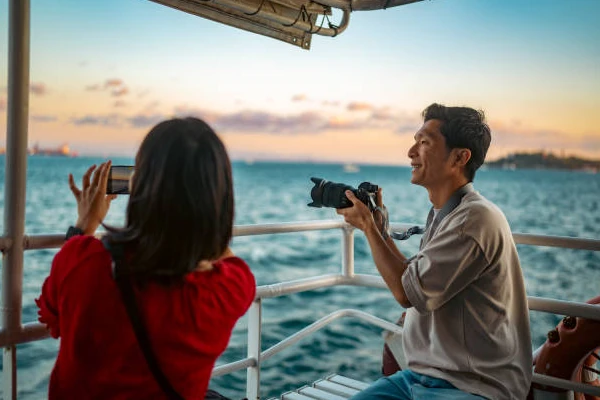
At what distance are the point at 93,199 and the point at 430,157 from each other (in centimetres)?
94

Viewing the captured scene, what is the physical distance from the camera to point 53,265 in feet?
3.32

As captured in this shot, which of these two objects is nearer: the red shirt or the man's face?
the red shirt

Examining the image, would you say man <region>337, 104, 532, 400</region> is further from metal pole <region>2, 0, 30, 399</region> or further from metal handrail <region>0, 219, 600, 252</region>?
metal pole <region>2, 0, 30, 399</region>

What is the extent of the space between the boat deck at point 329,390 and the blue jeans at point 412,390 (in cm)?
86

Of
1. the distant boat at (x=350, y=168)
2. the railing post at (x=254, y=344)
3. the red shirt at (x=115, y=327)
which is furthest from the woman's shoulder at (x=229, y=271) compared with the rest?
the distant boat at (x=350, y=168)

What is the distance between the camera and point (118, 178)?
1.37m

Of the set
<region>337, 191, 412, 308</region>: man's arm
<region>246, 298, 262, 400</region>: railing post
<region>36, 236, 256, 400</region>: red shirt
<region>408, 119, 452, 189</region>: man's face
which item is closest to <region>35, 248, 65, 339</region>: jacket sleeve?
<region>36, 236, 256, 400</region>: red shirt

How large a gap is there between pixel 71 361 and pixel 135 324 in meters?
0.15

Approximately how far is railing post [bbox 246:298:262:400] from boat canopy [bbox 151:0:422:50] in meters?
1.08

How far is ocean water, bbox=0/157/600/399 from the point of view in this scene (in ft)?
43.6

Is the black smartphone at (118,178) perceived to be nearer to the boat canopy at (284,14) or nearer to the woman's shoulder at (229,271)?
the woman's shoulder at (229,271)

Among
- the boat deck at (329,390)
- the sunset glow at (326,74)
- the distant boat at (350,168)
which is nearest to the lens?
the boat deck at (329,390)

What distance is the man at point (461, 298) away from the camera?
152 centimetres

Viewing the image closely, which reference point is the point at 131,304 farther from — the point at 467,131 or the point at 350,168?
the point at 350,168
